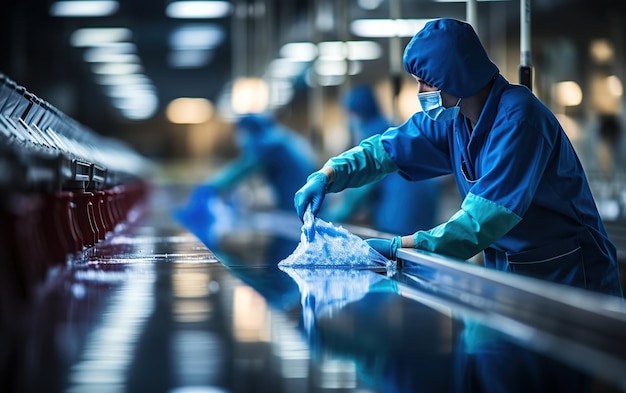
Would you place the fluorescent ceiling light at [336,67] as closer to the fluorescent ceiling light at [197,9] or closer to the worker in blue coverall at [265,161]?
the fluorescent ceiling light at [197,9]

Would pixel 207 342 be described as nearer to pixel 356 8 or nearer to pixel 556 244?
pixel 556 244

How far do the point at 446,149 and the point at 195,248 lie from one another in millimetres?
1384

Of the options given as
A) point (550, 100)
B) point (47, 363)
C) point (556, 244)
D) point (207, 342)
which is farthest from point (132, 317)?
point (550, 100)

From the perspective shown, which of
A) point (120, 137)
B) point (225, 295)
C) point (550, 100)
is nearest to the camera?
point (225, 295)

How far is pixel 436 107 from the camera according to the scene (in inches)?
108

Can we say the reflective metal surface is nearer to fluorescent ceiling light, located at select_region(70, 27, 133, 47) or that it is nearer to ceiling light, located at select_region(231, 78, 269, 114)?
ceiling light, located at select_region(231, 78, 269, 114)

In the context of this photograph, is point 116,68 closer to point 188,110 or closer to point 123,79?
point 123,79

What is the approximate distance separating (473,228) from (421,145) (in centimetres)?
72

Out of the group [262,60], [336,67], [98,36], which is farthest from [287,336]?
[98,36]

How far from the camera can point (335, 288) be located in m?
2.39

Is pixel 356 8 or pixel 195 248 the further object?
pixel 356 8

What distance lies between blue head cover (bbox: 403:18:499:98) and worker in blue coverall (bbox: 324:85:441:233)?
9.43ft

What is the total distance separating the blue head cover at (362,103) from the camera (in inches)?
235

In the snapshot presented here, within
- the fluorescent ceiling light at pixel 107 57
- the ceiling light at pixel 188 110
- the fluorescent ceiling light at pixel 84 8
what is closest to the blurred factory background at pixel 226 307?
the fluorescent ceiling light at pixel 84 8
